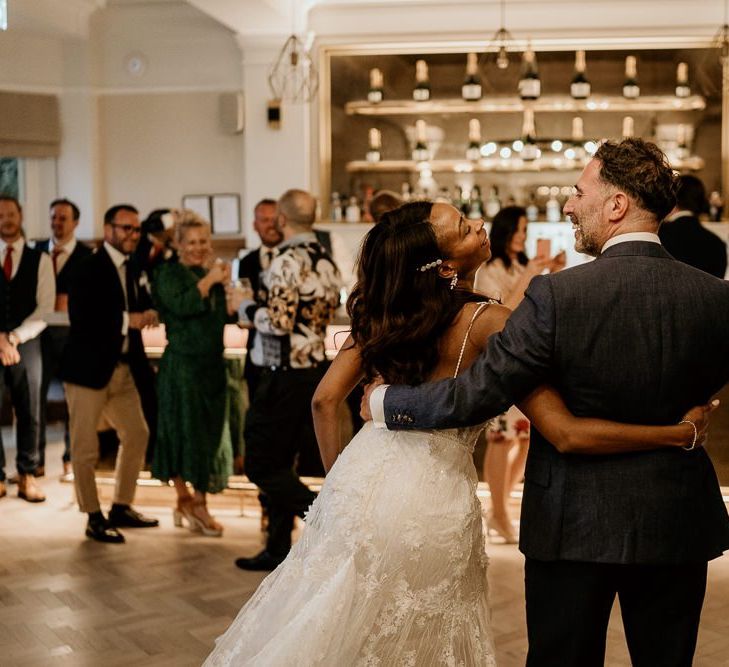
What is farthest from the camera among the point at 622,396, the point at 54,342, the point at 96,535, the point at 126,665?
the point at 54,342

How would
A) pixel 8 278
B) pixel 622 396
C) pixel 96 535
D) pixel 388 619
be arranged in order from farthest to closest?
pixel 8 278
pixel 96 535
pixel 388 619
pixel 622 396

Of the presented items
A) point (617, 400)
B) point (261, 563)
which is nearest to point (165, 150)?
point (261, 563)

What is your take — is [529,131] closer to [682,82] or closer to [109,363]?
[682,82]

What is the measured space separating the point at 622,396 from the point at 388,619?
0.69 meters

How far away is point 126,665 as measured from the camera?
337cm

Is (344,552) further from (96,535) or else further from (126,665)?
(96,535)

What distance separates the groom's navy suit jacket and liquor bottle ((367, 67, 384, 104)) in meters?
6.93

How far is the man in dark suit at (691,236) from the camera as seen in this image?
4.93 meters

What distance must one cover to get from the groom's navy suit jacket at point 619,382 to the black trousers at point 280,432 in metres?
2.24

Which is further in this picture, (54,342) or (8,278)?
(54,342)

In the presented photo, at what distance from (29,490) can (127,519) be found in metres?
0.94

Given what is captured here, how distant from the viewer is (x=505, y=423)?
4.70 metres

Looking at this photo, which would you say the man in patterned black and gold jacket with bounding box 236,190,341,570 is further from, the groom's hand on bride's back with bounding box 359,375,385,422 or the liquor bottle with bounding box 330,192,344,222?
the liquor bottle with bounding box 330,192,344,222

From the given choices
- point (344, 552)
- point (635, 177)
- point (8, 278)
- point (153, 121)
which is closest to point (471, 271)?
point (635, 177)
